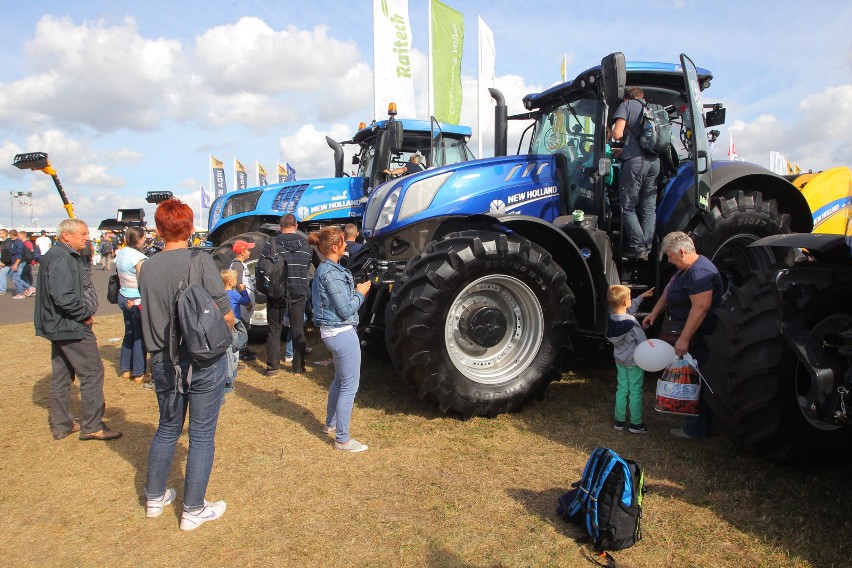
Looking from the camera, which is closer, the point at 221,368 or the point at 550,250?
the point at 221,368

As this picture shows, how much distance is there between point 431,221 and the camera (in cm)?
499

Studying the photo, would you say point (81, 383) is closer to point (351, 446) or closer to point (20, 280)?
point (351, 446)

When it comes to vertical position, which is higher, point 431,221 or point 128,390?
point 431,221

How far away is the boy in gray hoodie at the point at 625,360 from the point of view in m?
4.19

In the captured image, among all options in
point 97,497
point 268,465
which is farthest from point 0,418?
point 268,465

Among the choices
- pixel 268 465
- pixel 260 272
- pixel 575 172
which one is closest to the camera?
pixel 268 465

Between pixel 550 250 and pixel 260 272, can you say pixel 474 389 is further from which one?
pixel 260 272

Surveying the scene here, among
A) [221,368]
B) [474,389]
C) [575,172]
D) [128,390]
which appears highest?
[575,172]

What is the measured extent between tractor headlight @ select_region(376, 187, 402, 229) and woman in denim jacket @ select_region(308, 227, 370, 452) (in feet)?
3.29

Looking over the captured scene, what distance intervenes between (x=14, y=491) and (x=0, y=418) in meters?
1.76

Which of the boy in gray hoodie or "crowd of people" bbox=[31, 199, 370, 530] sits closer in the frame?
"crowd of people" bbox=[31, 199, 370, 530]

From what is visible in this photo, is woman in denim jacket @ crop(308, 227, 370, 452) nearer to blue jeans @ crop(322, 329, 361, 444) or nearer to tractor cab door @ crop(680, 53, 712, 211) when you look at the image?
blue jeans @ crop(322, 329, 361, 444)

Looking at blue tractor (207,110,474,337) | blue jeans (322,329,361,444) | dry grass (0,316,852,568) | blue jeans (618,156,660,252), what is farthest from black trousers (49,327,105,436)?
blue jeans (618,156,660,252)

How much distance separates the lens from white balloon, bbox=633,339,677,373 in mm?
3967
